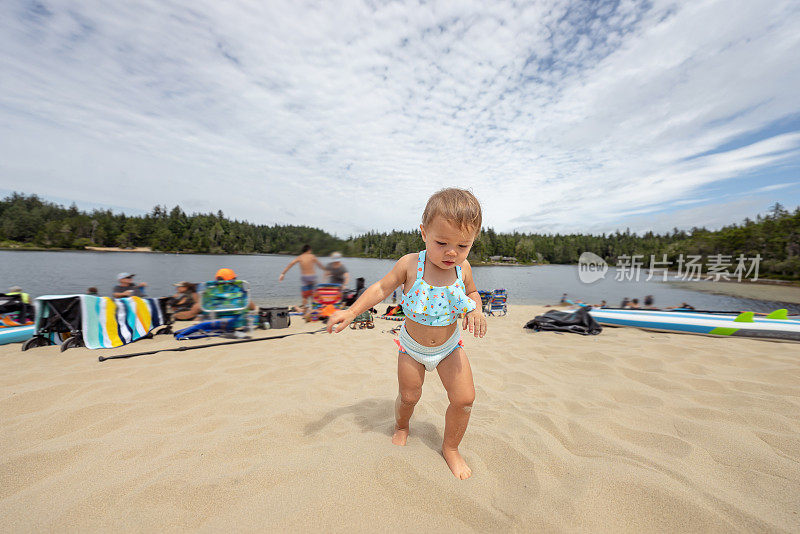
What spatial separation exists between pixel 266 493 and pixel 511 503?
145 centimetres

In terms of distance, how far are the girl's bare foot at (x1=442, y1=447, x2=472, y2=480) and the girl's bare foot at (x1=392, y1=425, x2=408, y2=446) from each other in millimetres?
330

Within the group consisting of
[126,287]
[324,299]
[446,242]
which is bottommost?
[324,299]

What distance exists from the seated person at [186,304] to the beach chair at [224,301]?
2.54 metres

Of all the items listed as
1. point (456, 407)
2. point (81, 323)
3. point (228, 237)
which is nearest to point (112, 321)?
point (81, 323)

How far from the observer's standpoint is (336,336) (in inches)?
252

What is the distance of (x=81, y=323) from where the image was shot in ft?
17.0

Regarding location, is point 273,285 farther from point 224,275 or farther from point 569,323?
point 569,323

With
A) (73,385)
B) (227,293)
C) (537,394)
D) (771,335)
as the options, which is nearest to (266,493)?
(537,394)

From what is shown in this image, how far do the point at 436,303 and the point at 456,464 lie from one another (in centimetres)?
109

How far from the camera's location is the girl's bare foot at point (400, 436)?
90.6 inches

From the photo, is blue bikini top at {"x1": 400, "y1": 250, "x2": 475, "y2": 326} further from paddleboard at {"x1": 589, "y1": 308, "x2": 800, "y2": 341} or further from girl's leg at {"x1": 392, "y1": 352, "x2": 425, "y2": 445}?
paddleboard at {"x1": 589, "y1": 308, "x2": 800, "y2": 341}

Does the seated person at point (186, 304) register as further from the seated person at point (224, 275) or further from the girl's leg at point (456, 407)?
the girl's leg at point (456, 407)

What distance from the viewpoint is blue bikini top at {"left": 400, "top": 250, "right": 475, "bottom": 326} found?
2125mm

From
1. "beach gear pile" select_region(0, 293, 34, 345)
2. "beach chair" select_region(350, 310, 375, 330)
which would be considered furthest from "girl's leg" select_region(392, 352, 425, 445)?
"beach gear pile" select_region(0, 293, 34, 345)
